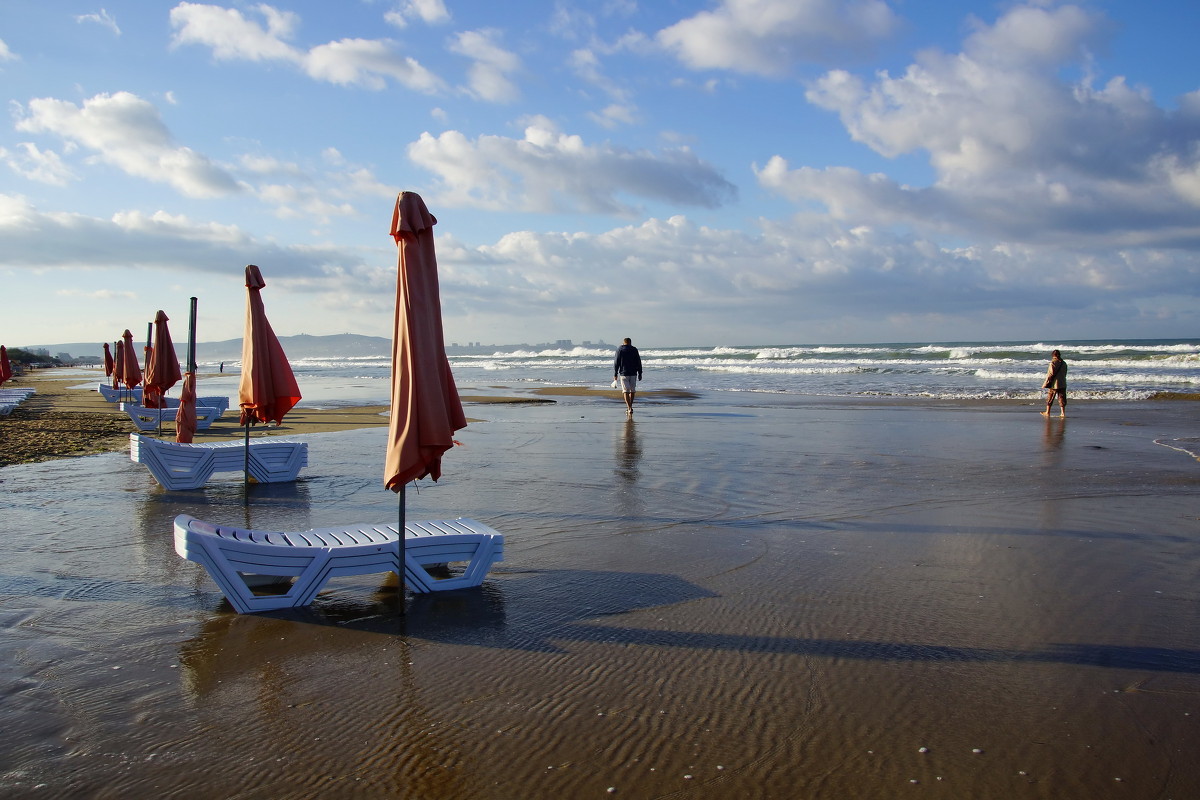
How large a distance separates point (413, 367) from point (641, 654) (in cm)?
224

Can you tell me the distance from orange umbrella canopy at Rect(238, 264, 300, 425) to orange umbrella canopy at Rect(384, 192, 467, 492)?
390 cm

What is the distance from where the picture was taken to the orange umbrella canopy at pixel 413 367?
4.88 metres

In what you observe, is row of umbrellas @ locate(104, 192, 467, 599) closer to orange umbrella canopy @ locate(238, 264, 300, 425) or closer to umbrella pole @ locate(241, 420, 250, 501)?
orange umbrella canopy @ locate(238, 264, 300, 425)

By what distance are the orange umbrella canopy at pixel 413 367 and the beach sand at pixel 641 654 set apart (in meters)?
1.16

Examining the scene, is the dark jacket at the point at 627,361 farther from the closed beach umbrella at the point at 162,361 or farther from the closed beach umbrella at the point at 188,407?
the closed beach umbrella at the point at 188,407

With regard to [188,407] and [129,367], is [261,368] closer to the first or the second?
[188,407]

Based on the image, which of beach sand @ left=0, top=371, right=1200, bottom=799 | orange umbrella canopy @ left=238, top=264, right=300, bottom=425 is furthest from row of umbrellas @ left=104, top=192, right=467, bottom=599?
orange umbrella canopy @ left=238, top=264, right=300, bottom=425

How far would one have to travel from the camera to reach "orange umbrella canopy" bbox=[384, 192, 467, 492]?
16.0 ft

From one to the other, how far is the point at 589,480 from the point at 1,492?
7250 mm

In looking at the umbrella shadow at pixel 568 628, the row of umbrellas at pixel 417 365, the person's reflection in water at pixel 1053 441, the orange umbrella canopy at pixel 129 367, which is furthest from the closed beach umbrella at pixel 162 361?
the person's reflection in water at pixel 1053 441

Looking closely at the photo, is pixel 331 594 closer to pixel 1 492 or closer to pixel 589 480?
pixel 589 480

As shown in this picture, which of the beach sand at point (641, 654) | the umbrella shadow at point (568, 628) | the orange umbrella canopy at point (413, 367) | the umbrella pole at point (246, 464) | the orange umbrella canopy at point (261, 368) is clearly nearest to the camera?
the beach sand at point (641, 654)

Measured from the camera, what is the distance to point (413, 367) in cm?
486

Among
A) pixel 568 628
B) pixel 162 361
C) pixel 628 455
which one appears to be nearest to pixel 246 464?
pixel 628 455
